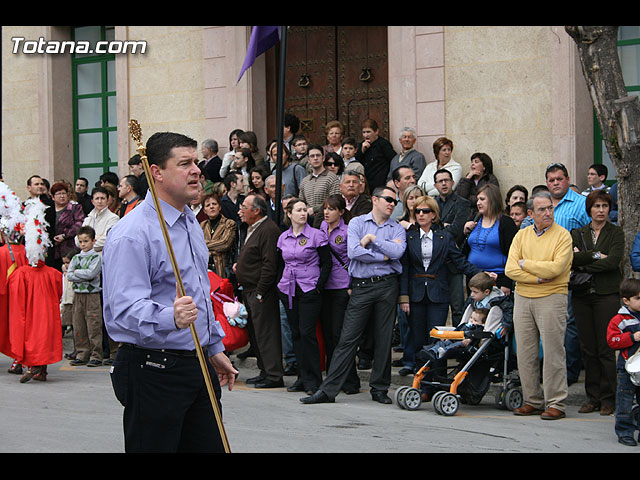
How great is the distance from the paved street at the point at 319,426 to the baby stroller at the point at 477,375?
14cm

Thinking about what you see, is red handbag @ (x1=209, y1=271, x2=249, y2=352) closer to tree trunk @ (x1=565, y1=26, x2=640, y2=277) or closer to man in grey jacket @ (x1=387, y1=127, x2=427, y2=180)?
man in grey jacket @ (x1=387, y1=127, x2=427, y2=180)

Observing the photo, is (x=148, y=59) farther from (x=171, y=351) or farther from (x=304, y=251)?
(x=171, y=351)

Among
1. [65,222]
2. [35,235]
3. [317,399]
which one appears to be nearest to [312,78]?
[65,222]

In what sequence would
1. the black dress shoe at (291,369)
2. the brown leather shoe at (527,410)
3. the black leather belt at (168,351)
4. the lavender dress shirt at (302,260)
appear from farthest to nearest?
the black dress shoe at (291,369)
the lavender dress shirt at (302,260)
the brown leather shoe at (527,410)
the black leather belt at (168,351)

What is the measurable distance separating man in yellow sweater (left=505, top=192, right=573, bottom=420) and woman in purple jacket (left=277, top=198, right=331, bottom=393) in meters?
2.14

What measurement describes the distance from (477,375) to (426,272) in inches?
52.9

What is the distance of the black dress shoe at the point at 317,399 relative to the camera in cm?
930

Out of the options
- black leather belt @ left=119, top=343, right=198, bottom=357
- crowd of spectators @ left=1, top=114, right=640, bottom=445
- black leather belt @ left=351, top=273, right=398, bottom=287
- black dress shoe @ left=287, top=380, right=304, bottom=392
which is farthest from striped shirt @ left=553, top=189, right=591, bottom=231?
black leather belt @ left=119, top=343, right=198, bottom=357

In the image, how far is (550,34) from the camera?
1287 centimetres

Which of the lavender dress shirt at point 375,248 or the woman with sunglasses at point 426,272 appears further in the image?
the woman with sunglasses at point 426,272

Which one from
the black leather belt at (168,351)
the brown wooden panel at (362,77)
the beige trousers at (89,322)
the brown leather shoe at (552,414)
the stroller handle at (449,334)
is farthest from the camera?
the brown wooden panel at (362,77)

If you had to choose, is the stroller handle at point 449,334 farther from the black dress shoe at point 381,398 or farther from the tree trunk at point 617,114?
the tree trunk at point 617,114

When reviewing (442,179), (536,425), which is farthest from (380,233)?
(536,425)

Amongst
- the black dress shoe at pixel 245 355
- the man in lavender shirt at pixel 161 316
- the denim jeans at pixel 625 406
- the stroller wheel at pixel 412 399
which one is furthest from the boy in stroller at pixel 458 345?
the man in lavender shirt at pixel 161 316
